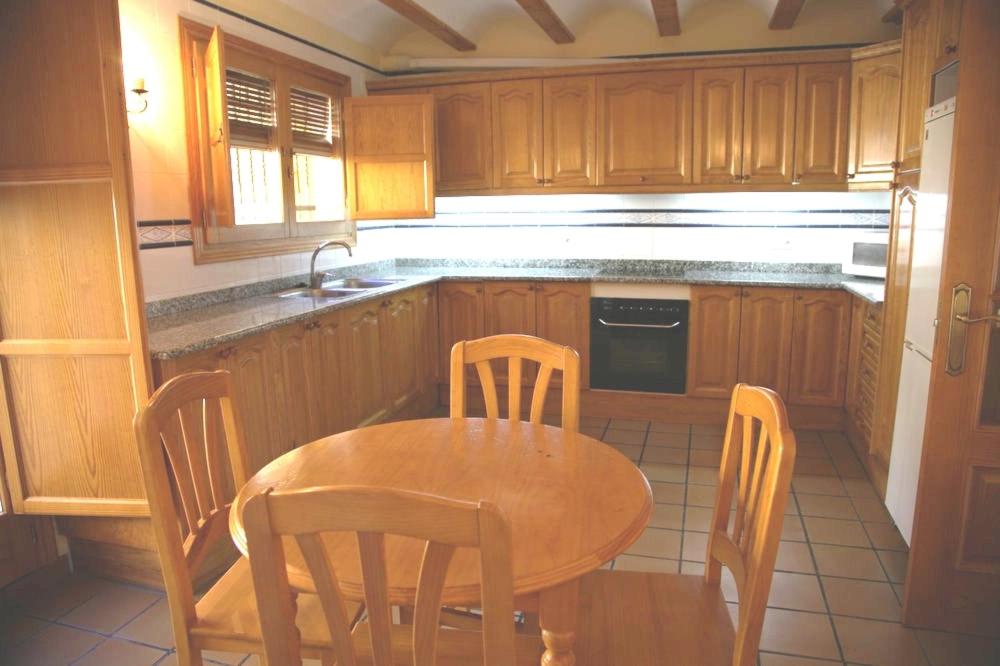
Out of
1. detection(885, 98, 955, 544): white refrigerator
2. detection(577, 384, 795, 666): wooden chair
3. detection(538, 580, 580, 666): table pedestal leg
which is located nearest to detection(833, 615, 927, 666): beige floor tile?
detection(885, 98, 955, 544): white refrigerator

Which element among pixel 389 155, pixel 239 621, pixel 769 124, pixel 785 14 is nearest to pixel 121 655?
pixel 239 621

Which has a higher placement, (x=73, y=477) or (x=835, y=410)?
(x=73, y=477)

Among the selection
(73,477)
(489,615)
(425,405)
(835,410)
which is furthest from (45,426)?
(835,410)

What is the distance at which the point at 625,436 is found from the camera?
4059mm

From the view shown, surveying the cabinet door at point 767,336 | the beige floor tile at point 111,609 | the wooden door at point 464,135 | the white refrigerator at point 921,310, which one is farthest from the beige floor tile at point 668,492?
the wooden door at point 464,135

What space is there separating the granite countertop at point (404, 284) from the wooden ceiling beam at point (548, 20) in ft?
4.72

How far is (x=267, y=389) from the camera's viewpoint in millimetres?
2797

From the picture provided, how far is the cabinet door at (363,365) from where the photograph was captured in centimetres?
346

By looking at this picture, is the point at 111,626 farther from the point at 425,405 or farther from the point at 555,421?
the point at 555,421

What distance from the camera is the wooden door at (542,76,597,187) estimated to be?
4.31 m

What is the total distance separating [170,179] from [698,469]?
2.82 meters

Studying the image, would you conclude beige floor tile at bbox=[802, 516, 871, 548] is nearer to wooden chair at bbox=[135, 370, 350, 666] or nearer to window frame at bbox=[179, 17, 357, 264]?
wooden chair at bbox=[135, 370, 350, 666]

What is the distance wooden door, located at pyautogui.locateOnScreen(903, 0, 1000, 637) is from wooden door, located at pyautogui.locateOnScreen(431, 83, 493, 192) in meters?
2.92

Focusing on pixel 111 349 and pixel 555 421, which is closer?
pixel 111 349
